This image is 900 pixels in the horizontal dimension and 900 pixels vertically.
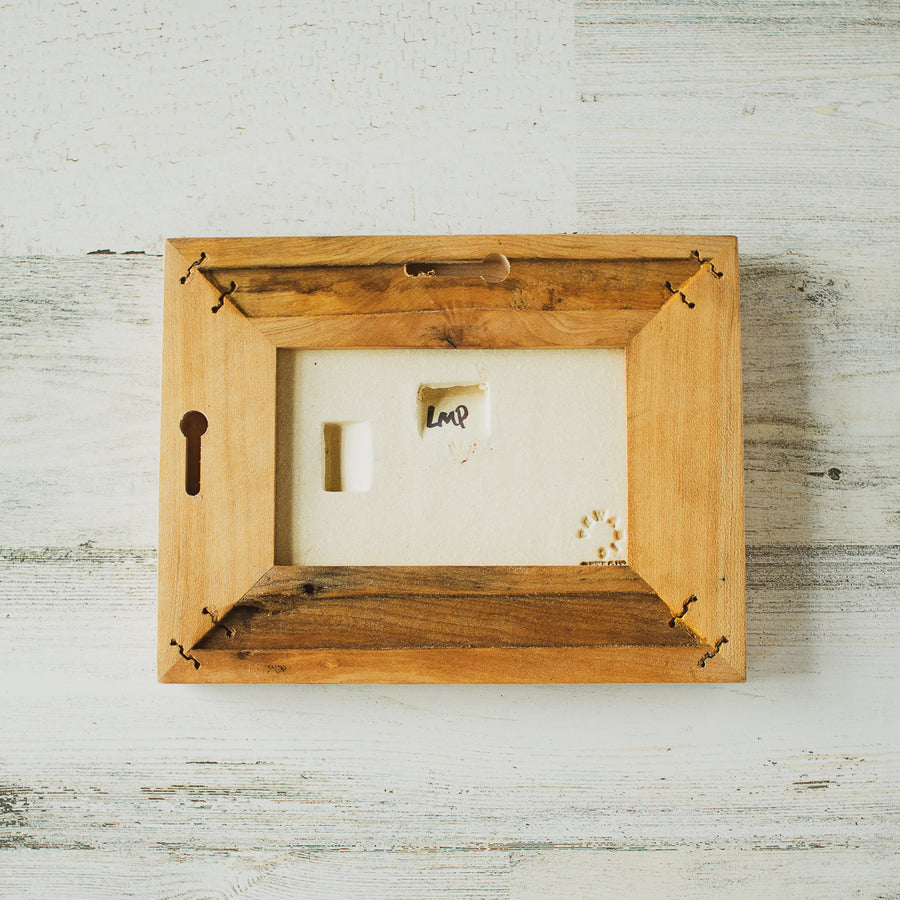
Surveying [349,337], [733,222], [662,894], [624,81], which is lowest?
[662,894]

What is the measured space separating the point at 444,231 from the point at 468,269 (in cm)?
6

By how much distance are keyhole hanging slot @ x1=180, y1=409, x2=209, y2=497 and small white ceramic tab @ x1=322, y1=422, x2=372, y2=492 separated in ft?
0.32

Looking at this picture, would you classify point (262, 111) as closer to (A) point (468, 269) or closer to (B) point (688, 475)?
(A) point (468, 269)

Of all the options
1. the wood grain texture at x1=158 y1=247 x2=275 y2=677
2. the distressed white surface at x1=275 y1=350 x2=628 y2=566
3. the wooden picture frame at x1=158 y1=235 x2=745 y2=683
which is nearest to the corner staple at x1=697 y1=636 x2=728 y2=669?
the wooden picture frame at x1=158 y1=235 x2=745 y2=683

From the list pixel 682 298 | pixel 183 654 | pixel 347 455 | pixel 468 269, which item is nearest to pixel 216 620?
pixel 183 654

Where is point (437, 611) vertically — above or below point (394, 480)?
below

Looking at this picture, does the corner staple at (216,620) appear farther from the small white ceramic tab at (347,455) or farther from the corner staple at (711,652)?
the corner staple at (711,652)

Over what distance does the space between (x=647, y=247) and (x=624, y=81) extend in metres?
0.17

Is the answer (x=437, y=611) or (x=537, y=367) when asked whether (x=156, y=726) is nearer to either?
(x=437, y=611)

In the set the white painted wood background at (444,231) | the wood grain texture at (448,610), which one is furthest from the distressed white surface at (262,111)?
the wood grain texture at (448,610)

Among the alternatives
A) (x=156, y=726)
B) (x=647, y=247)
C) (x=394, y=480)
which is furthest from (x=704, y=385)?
(x=156, y=726)

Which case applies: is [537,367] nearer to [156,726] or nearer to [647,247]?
[647,247]

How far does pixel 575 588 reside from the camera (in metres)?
0.54

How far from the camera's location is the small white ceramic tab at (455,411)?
549 millimetres
